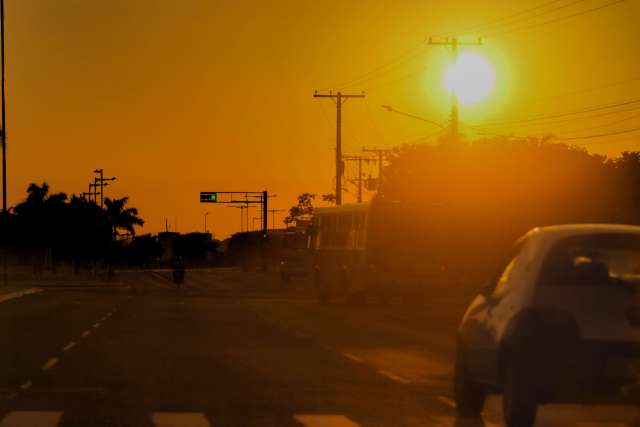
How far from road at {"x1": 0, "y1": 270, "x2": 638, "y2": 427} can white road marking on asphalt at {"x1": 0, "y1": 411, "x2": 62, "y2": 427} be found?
1 cm

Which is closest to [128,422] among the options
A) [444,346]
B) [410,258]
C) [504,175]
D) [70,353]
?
[70,353]

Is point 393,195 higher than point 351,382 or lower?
higher

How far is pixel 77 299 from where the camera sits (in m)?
52.0

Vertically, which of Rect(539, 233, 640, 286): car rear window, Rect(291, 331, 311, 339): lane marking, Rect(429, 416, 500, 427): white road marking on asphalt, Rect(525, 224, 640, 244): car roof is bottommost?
Rect(429, 416, 500, 427): white road marking on asphalt

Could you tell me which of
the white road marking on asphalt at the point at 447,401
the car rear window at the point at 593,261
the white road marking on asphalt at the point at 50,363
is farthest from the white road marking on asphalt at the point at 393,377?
the car rear window at the point at 593,261

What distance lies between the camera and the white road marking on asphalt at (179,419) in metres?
13.7

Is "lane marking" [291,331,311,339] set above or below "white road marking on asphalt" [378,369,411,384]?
above

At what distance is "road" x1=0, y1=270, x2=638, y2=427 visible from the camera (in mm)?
14406

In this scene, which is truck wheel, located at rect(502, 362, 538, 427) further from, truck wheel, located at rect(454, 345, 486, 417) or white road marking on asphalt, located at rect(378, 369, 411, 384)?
white road marking on asphalt, located at rect(378, 369, 411, 384)

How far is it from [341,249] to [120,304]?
24.9 ft

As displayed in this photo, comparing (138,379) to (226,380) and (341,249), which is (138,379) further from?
(341,249)

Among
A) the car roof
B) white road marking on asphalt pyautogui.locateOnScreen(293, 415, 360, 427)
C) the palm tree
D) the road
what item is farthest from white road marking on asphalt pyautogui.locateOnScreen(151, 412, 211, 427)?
the palm tree

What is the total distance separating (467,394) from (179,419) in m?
2.97

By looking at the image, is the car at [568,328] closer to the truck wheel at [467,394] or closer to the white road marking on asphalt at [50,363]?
the truck wheel at [467,394]
